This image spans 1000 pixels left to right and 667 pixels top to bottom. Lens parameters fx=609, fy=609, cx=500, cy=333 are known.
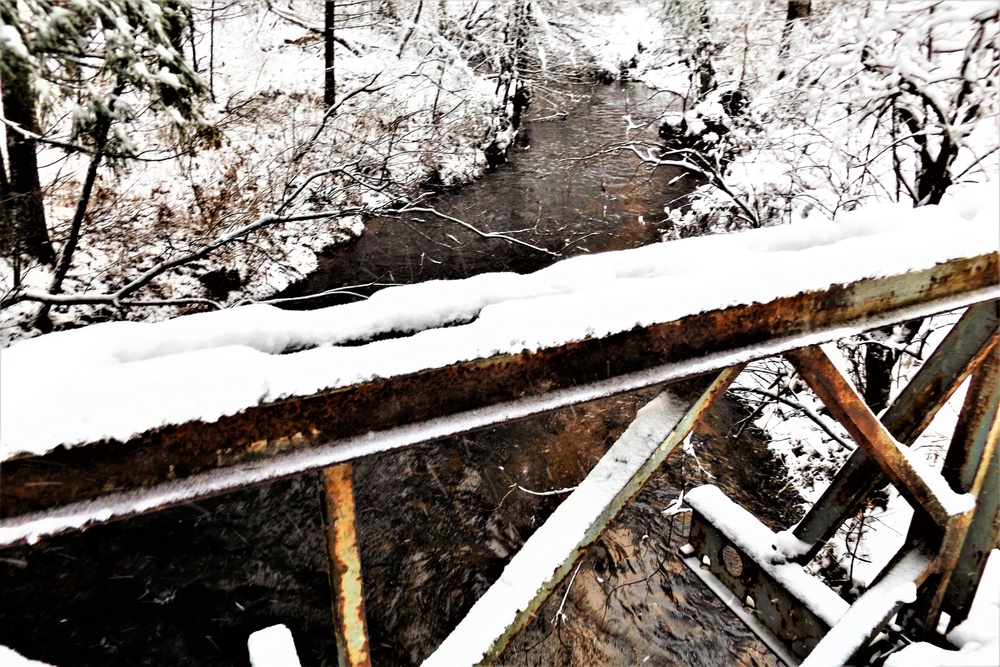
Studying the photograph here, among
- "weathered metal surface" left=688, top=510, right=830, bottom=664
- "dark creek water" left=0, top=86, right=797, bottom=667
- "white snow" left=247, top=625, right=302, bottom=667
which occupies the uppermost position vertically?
"white snow" left=247, top=625, right=302, bottom=667

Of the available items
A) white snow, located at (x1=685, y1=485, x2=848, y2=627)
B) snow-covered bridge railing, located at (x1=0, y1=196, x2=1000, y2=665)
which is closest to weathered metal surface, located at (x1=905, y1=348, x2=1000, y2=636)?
snow-covered bridge railing, located at (x1=0, y1=196, x2=1000, y2=665)

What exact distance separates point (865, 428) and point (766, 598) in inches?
51.7

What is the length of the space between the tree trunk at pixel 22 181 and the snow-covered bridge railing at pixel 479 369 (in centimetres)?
489

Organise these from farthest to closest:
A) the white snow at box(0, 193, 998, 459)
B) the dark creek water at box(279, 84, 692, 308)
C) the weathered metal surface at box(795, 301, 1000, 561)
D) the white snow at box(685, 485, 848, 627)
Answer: the dark creek water at box(279, 84, 692, 308) < the white snow at box(685, 485, 848, 627) < the weathered metal surface at box(795, 301, 1000, 561) < the white snow at box(0, 193, 998, 459)

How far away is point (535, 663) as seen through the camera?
4535mm

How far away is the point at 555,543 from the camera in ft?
4.83

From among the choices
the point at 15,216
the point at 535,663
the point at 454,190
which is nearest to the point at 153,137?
the point at 15,216

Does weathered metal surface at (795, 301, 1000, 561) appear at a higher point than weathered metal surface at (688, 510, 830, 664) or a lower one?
higher

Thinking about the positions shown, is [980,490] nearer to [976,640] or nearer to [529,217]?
[976,640]

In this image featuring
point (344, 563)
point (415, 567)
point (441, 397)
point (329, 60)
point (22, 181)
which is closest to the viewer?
point (441, 397)

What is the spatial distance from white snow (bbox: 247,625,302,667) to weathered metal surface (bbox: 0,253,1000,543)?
0.70 meters

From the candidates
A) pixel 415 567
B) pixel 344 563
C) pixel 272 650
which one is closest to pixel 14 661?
pixel 272 650

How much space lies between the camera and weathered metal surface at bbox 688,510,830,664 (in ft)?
8.02

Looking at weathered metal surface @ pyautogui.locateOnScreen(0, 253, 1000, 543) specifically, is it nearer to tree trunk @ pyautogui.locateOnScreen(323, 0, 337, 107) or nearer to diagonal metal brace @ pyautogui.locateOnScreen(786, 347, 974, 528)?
diagonal metal brace @ pyautogui.locateOnScreen(786, 347, 974, 528)
